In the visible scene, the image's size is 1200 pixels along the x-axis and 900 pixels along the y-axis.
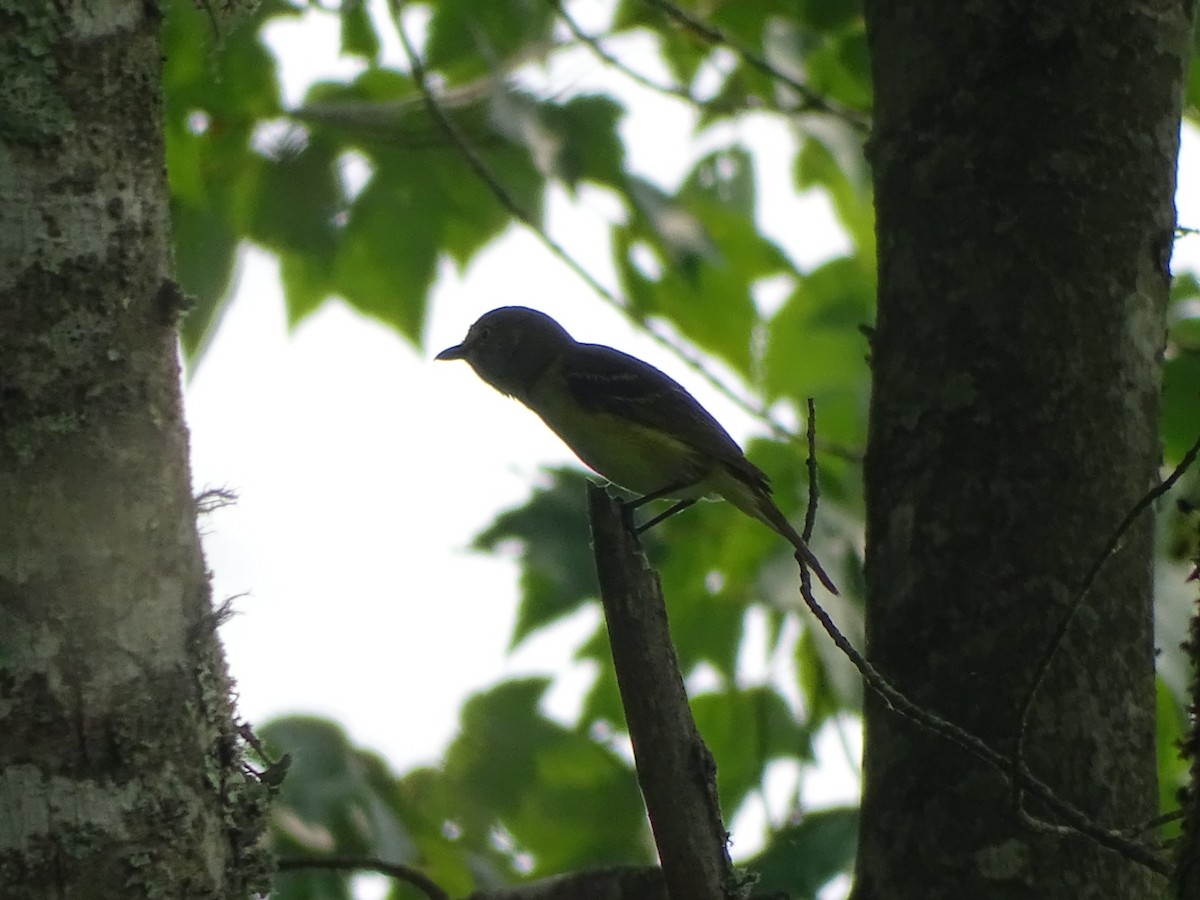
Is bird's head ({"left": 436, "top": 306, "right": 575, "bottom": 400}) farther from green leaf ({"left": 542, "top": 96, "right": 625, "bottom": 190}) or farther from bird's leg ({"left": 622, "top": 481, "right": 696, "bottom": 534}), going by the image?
green leaf ({"left": 542, "top": 96, "right": 625, "bottom": 190})

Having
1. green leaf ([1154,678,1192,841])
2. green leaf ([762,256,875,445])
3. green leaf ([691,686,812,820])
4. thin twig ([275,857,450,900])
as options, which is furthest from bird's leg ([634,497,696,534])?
thin twig ([275,857,450,900])

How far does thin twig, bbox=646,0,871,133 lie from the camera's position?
4648 millimetres

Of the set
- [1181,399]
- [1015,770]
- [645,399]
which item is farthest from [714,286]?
[1015,770]

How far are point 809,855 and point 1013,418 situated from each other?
1140 mm

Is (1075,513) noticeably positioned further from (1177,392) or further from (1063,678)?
(1177,392)

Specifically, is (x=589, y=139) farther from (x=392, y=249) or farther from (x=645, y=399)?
(x=645, y=399)

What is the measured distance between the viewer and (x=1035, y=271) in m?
2.95

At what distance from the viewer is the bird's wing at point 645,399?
4.72 metres

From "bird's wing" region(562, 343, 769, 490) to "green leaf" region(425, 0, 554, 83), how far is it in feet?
3.74

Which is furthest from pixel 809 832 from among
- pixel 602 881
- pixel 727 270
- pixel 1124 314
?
pixel 727 270

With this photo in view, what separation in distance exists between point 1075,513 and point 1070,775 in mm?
501

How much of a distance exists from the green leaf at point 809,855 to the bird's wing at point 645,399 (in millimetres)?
1343

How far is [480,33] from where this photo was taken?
15.2 ft

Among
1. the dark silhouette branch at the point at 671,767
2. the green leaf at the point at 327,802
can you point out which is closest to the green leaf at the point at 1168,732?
the dark silhouette branch at the point at 671,767
